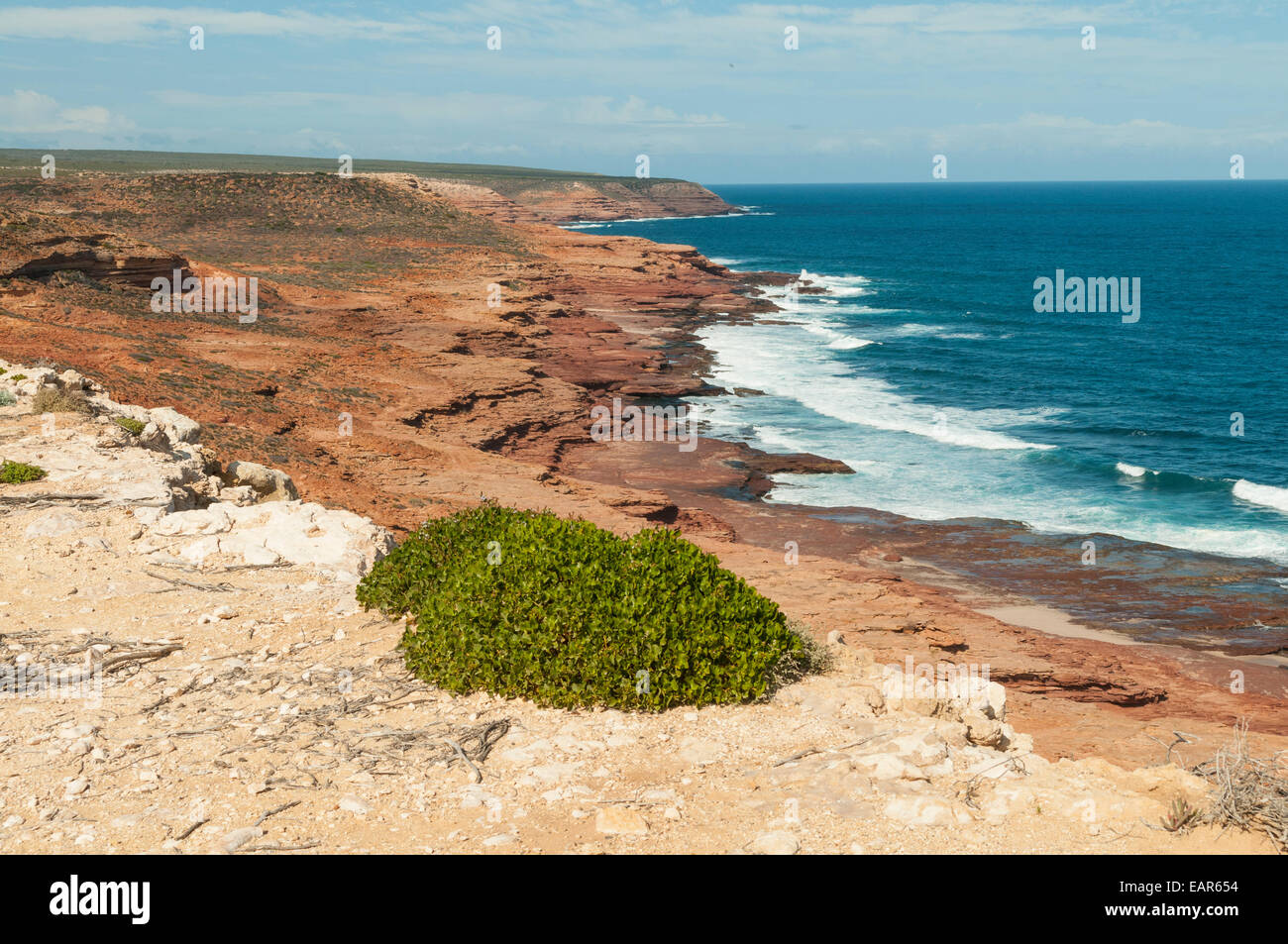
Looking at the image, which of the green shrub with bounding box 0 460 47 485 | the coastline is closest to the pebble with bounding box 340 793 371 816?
the coastline

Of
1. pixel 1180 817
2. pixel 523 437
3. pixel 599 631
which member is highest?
pixel 523 437

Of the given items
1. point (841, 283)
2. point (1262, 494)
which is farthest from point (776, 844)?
point (841, 283)

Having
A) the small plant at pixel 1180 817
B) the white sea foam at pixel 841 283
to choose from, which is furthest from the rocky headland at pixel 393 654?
the white sea foam at pixel 841 283

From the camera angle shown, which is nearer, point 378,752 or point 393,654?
point 378,752

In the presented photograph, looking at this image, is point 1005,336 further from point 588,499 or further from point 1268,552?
point 588,499

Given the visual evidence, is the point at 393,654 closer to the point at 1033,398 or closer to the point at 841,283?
the point at 1033,398
